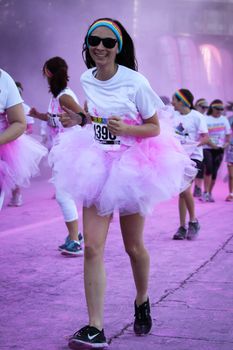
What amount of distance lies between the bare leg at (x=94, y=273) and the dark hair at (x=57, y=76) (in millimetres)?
3511

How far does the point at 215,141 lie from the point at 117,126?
11.3 metres

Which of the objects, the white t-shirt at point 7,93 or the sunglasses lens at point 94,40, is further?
the white t-shirt at point 7,93

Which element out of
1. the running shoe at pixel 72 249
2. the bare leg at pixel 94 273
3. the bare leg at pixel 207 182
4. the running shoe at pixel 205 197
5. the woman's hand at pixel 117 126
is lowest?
the running shoe at pixel 205 197

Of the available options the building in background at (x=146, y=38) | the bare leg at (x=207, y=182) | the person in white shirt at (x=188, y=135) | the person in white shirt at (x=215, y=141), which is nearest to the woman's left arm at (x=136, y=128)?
the person in white shirt at (x=188, y=135)

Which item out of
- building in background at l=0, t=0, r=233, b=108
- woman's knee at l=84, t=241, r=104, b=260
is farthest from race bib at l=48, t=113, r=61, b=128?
building in background at l=0, t=0, r=233, b=108

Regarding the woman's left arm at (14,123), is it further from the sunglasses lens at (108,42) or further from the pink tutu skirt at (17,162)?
the sunglasses lens at (108,42)

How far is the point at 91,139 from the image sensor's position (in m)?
5.15

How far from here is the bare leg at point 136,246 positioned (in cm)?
497

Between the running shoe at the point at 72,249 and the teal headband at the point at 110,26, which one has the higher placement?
the teal headband at the point at 110,26

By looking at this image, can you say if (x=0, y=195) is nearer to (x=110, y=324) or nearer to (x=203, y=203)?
(x=110, y=324)

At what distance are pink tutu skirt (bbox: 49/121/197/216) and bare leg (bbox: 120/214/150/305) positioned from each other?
10 cm

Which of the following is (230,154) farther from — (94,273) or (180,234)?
(94,273)

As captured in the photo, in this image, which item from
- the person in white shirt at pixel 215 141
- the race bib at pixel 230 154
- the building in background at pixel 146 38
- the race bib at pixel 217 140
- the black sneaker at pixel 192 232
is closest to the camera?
the black sneaker at pixel 192 232

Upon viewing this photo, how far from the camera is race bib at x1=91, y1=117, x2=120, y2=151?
16.1 ft
